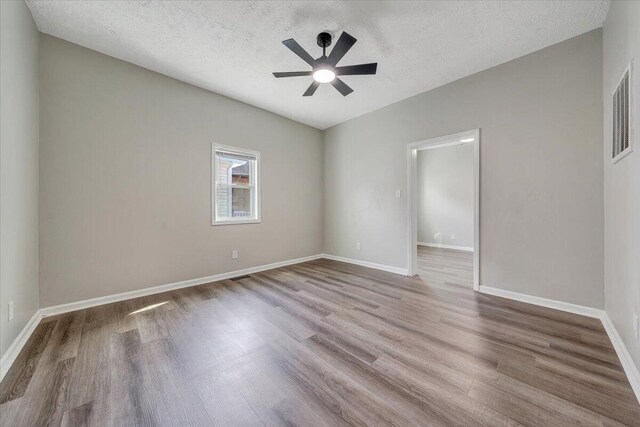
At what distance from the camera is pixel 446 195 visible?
640cm

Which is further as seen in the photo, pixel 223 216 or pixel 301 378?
pixel 223 216

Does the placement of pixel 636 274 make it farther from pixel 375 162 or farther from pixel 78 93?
pixel 78 93

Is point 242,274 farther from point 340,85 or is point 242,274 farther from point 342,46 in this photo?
point 342,46

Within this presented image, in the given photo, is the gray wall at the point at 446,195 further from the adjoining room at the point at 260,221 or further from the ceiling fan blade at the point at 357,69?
the ceiling fan blade at the point at 357,69

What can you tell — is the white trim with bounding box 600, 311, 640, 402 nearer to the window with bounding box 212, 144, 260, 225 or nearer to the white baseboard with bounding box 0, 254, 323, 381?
the white baseboard with bounding box 0, 254, 323, 381

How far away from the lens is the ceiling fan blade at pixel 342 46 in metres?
1.92

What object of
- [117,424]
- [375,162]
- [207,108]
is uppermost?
[207,108]

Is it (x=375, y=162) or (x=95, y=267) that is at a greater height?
(x=375, y=162)

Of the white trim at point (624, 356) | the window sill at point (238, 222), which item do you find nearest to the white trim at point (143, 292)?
the window sill at point (238, 222)

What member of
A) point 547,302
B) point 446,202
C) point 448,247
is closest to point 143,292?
point 547,302

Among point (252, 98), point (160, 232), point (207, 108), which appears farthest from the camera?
point (252, 98)

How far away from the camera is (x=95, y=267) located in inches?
107

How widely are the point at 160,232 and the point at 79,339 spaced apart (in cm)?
143

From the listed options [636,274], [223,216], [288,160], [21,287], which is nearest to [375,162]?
[288,160]
